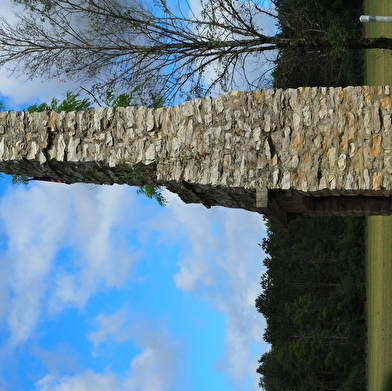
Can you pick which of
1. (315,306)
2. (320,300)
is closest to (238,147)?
(315,306)


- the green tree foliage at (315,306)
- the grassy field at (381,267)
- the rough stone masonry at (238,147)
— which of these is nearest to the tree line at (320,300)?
the green tree foliage at (315,306)

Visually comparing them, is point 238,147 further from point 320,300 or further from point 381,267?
point 320,300

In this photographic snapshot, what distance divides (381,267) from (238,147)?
55.7 ft

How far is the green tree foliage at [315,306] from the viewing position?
113 ft

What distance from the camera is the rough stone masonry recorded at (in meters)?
7.14

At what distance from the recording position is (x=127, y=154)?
7.91m

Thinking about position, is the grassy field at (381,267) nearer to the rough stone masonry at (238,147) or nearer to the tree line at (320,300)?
the tree line at (320,300)

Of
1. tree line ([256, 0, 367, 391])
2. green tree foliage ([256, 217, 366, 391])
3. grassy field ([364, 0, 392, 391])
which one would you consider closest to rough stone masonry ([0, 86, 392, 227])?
grassy field ([364, 0, 392, 391])

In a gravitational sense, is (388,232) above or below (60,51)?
below

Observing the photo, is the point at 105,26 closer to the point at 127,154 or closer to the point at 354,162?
the point at 127,154

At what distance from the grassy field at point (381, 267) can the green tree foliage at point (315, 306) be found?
790 cm

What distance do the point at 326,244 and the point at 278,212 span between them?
122 feet

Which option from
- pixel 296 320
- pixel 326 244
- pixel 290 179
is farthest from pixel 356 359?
pixel 290 179

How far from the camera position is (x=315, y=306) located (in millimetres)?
40594
